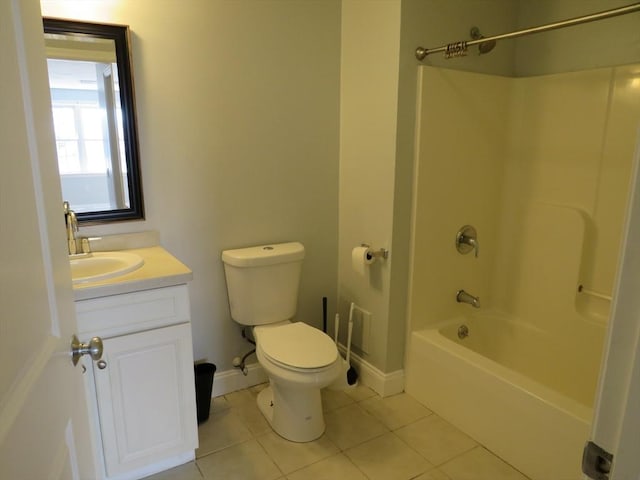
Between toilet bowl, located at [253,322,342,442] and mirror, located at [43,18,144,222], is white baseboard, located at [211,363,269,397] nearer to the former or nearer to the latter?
toilet bowl, located at [253,322,342,442]

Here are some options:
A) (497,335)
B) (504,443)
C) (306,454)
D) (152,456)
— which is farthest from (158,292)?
(497,335)

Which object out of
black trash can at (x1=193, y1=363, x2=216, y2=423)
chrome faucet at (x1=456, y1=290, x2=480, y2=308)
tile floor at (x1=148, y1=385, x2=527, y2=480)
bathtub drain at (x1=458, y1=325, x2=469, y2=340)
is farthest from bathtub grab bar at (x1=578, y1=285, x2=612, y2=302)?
black trash can at (x1=193, y1=363, x2=216, y2=423)

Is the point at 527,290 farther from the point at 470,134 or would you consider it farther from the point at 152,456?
the point at 152,456

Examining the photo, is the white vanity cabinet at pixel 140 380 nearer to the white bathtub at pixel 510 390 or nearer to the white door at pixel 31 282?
the white door at pixel 31 282

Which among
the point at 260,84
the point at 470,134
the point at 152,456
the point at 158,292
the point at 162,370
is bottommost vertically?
the point at 152,456

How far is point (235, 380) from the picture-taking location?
2482 mm

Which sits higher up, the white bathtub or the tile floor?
the white bathtub

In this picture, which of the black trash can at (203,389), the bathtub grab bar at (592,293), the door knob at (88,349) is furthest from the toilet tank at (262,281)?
the bathtub grab bar at (592,293)

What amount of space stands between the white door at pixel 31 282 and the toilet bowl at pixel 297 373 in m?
1.07

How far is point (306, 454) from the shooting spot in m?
2.01

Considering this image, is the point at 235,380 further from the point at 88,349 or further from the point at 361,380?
the point at 88,349

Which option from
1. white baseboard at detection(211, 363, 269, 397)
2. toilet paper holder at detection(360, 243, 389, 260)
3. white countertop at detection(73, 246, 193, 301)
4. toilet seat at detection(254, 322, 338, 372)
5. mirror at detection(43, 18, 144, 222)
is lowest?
white baseboard at detection(211, 363, 269, 397)

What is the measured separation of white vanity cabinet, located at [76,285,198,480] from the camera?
1618mm

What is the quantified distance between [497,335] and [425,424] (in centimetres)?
76
